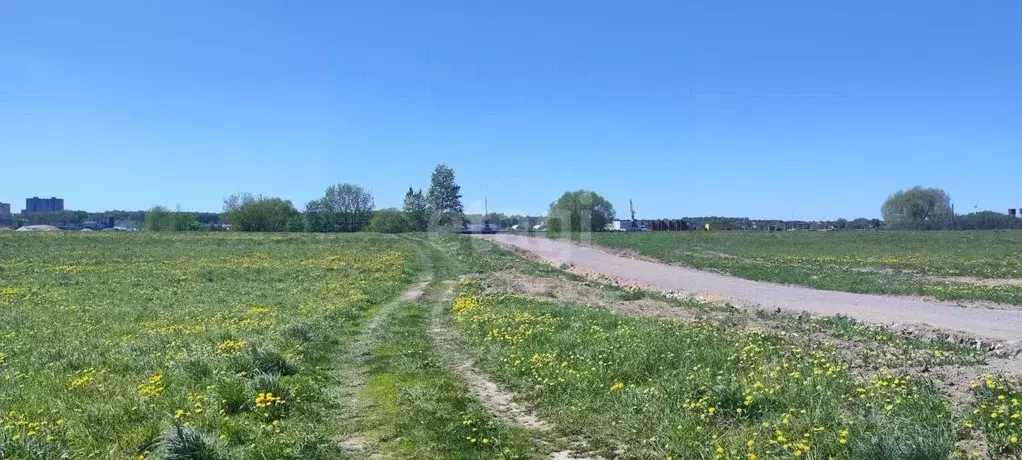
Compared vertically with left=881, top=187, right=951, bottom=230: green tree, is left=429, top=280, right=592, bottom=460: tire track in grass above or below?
below

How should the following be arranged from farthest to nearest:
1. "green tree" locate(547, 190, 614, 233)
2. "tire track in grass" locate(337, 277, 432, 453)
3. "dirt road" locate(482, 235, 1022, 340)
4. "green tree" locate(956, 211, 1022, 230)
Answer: "green tree" locate(956, 211, 1022, 230) → "green tree" locate(547, 190, 614, 233) → "dirt road" locate(482, 235, 1022, 340) → "tire track in grass" locate(337, 277, 432, 453)

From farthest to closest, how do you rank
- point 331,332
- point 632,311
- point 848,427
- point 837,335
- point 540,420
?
point 632,311
point 331,332
point 837,335
point 540,420
point 848,427

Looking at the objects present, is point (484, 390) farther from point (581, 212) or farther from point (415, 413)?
point (581, 212)

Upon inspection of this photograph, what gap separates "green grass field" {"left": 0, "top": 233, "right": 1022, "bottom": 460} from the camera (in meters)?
6.62

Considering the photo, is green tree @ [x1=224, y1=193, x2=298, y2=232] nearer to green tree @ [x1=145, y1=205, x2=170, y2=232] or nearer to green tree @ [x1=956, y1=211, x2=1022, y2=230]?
green tree @ [x1=145, y1=205, x2=170, y2=232]

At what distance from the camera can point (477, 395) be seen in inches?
371

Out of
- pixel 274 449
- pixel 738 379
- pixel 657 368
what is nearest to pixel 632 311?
pixel 657 368

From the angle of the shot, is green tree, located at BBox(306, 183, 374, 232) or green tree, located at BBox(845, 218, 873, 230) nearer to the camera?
green tree, located at BBox(306, 183, 374, 232)

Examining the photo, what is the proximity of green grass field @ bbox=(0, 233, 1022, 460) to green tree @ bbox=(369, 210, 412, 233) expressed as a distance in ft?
415

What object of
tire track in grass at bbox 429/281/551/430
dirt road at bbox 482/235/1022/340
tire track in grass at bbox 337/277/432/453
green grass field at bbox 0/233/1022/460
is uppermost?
green grass field at bbox 0/233/1022/460

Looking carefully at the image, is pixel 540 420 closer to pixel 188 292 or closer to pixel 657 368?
pixel 657 368

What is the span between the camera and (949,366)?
31.4ft

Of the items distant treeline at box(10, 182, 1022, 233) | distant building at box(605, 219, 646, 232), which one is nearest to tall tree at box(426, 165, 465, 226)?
distant treeline at box(10, 182, 1022, 233)

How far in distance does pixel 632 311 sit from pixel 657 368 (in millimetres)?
9747
